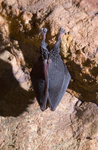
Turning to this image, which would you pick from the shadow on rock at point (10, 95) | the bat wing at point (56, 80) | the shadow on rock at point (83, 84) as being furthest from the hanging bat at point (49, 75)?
the shadow on rock at point (10, 95)

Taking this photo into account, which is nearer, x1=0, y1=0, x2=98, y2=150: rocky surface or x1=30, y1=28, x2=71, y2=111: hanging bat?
x1=30, y1=28, x2=71, y2=111: hanging bat

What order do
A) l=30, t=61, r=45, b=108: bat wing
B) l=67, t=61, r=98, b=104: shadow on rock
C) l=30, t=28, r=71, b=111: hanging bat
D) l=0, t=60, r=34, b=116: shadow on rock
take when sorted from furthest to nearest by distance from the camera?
l=0, t=60, r=34, b=116: shadow on rock, l=67, t=61, r=98, b=104: shadow on rock, l=30, t=61, r=45, b=108: bat wing, l=30, t=28, r=71, b=111: hanging bat

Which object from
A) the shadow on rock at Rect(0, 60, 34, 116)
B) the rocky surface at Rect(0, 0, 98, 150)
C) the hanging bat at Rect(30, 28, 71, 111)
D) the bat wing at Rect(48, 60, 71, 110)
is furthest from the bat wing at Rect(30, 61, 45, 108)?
the shadow on rock at Rect(0, 60, 34, 116)

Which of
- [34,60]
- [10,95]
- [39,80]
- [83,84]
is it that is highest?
[39,80]

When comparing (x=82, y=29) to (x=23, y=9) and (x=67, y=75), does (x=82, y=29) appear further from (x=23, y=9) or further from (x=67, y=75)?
(x=23, y=9)

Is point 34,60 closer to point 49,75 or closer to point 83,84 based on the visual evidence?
point 49,75

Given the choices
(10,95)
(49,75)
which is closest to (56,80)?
(49,75)

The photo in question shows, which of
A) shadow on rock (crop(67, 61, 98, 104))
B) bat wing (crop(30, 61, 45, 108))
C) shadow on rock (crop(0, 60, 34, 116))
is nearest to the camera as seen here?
bat wing (crop(30, 61, 45, 108))

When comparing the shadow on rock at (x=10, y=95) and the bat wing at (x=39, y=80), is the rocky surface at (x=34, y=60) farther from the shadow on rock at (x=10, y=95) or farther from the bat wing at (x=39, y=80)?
the bat wing at (x=39, y=80)

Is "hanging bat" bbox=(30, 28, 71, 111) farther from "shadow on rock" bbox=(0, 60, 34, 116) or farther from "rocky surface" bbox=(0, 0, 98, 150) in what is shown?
"shadow on rock" bbox=(0, 60, 34, 116)
